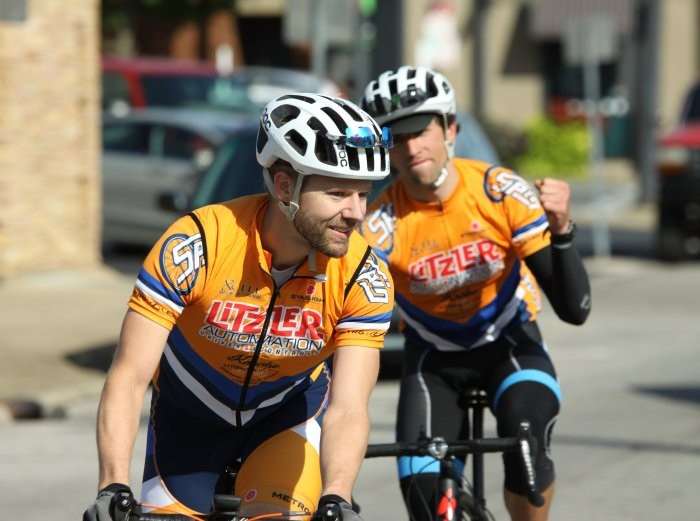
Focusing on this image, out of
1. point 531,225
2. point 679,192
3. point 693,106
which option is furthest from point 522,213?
point 693,106

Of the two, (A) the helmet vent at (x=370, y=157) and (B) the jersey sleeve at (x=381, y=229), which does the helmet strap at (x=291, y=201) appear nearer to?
(A) the helmet vent at (x=370, y=157)

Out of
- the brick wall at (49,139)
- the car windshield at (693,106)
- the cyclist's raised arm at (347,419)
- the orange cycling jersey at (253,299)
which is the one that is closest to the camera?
the cyclist's raised arm at (347,419)

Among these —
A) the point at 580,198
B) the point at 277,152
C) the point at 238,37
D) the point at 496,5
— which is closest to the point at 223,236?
the point at 277,152

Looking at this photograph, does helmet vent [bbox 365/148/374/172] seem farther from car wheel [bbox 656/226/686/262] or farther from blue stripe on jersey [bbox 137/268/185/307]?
car wheel [bbox 656/226/686/262]

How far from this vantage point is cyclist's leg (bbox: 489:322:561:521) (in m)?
5.88

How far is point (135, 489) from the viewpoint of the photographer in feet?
29.2

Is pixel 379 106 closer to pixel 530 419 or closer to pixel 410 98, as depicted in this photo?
pixel 410 98

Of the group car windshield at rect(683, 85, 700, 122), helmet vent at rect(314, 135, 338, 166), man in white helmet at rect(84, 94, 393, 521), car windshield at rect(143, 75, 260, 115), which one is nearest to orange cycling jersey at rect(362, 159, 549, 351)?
man in white helmet at rect(84, 94, 393, 521)

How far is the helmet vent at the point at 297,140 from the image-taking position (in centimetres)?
450

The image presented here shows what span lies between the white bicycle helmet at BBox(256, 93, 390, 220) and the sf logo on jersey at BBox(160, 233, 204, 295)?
0.27 metres

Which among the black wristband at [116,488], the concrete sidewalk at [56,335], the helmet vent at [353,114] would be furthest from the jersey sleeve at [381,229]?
the concrete sidewalk at [56,335]

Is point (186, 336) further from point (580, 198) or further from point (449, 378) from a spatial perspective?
point (580, 198)

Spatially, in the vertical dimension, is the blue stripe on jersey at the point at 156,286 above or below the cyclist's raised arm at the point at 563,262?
above

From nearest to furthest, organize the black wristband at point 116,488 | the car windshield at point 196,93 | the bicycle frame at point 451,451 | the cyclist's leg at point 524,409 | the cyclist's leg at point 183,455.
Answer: the black wristband at point 116,488, the cyclist's leg at point 183,455, the bicycle frame at point 451,451, the cyclist's leg at point 524,409, the car windshield at point 196,93
